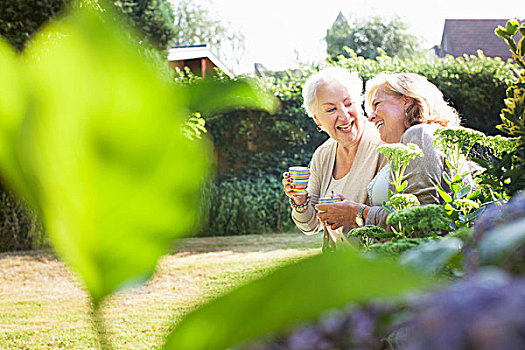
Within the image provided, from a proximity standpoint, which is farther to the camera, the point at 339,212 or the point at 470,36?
the point at 470,36

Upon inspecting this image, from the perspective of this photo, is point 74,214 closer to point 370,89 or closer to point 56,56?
point 56,56

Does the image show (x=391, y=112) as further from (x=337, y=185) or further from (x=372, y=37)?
(x=372, y=37)

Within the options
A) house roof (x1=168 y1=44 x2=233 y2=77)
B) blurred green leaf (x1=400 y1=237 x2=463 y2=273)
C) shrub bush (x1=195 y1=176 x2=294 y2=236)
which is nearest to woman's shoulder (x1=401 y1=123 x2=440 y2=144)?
blurred green leaf (x1=400 y1=237 x2=463 y2=273)

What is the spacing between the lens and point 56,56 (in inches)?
10.5

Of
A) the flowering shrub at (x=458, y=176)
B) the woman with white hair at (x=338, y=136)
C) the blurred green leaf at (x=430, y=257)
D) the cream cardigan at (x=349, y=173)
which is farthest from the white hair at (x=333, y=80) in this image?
the blurred green leaf at (x=430, y=257)

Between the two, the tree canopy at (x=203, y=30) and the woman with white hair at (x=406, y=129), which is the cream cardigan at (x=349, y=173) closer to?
the woman with white hair at (x=406, y=129)

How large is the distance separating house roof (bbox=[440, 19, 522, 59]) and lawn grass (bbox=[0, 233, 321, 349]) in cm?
2162

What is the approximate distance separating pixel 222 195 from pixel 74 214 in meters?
8.36

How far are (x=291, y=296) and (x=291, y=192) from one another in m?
2.31

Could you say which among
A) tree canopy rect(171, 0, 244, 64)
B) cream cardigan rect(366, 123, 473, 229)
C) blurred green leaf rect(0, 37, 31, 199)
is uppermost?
tree canopy rect(171, 0, 244, 64)

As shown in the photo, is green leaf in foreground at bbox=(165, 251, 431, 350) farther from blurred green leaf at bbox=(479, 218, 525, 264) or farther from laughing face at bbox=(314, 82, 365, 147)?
laughing face at bbox=(314, 82, 365, 147)

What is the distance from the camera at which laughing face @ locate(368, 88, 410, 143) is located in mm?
2400

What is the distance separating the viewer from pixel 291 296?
0.88 feet

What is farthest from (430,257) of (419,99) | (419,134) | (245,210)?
(245,210)
